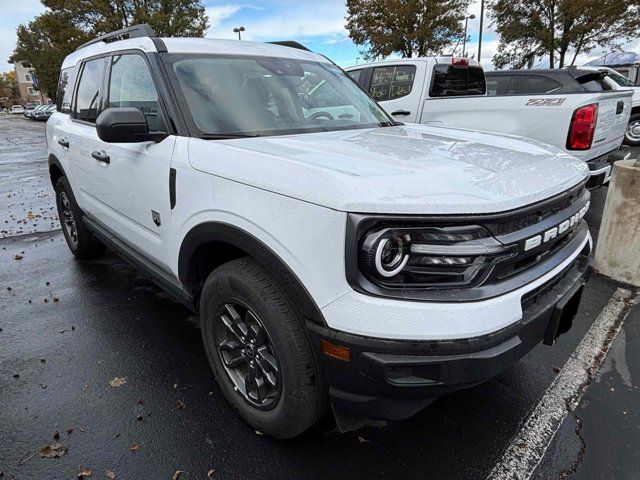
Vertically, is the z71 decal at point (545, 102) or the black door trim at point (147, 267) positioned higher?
→ the z71 decal at point (545, 102)

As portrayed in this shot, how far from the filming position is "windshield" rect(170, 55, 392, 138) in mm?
2436

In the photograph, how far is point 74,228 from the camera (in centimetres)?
458

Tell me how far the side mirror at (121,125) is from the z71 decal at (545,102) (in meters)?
4.71

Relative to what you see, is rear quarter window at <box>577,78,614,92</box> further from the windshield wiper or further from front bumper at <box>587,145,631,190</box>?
the windshield wiper

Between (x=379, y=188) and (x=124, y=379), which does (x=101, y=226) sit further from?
(x=379, y=188)

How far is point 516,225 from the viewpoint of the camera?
5.57 feet

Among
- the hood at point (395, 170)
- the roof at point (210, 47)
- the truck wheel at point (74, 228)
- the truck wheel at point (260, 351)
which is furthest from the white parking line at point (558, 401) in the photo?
the truck wheel at point (74, 228)

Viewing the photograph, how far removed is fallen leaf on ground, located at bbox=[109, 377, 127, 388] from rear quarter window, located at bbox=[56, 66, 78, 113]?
9.19 ft

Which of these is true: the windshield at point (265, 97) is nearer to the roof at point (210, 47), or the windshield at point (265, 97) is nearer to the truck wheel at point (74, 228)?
the roof at point (210, 47)

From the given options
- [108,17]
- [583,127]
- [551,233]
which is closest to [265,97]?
[551,233]

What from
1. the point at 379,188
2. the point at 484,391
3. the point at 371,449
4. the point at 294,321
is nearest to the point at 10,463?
the point at 294,321

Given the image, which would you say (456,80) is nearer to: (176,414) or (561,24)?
(176,414)

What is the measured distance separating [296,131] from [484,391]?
1901mm

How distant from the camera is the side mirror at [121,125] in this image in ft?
7.39
